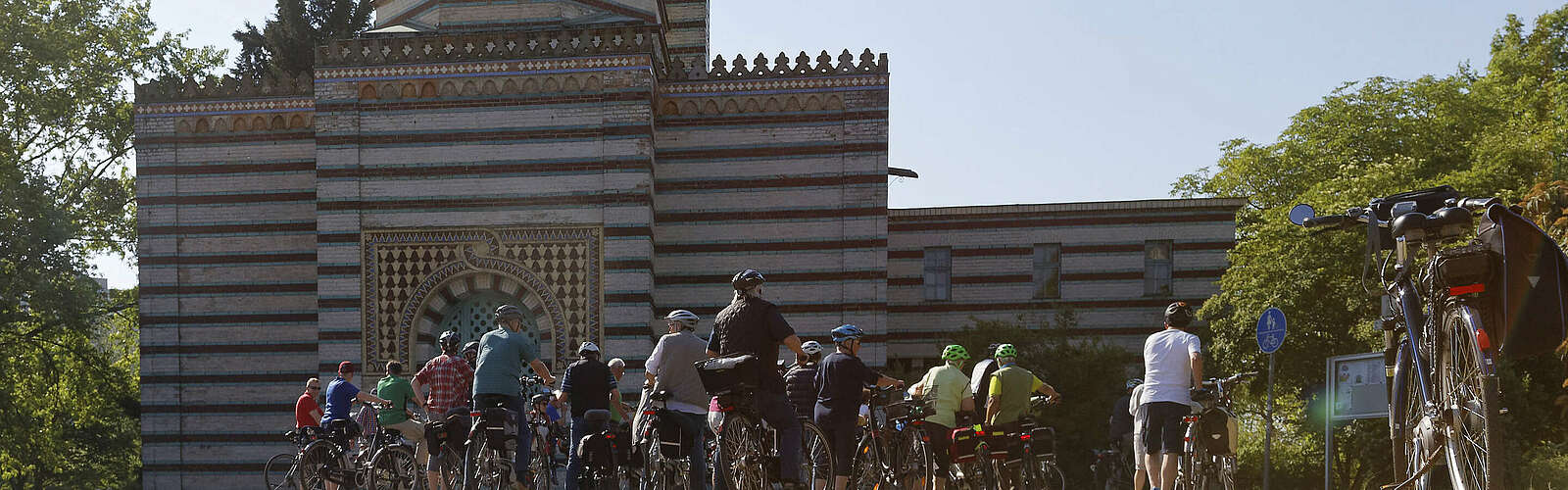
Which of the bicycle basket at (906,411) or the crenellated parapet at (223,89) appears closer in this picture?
the bicycle basket at (906,411)

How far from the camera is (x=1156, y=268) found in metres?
30.0

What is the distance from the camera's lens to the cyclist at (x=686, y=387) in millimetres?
10805

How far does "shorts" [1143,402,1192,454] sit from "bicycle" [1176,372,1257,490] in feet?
0.28

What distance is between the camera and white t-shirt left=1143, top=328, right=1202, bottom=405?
35.1ft

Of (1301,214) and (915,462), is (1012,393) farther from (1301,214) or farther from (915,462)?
(1301,214)

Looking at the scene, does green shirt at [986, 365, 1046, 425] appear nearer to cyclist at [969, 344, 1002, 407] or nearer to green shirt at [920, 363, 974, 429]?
cyclist at [969, 344, 1002, 407]

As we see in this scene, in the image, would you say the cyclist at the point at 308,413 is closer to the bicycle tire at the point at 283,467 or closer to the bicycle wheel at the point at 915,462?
the bicycle tire at the point at 283,467

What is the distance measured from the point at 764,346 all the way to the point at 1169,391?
2967 mm

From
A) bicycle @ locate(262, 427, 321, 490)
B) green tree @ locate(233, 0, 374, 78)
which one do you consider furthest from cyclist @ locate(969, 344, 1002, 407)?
green tree @ locate(233, 0, 374, 78)

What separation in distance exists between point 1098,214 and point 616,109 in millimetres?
10560

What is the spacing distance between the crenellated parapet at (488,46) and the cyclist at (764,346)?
14855 millimetres

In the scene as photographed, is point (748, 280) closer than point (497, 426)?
Yes

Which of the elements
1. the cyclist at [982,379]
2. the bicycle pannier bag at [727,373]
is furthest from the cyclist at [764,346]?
the cyclist at [982,379]

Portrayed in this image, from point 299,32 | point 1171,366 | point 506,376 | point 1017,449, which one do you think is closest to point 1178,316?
point 1171,366
